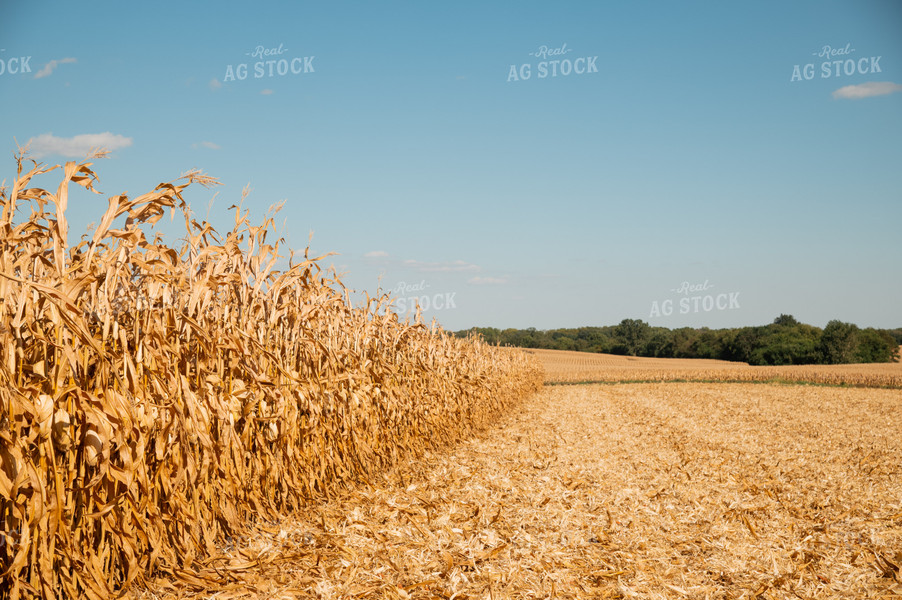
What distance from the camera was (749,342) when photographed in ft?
277

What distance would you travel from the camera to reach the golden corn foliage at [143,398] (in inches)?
112

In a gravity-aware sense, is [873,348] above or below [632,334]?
below

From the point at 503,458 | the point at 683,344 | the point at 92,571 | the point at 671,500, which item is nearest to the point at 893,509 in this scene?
the point at 671,500

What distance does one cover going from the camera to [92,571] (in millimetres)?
3092

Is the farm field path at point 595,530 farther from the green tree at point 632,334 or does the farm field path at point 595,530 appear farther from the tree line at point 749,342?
the green tree at point 632,334

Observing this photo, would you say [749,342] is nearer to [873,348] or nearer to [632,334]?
[873,348]

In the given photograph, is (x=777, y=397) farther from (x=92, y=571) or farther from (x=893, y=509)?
(x=92, y=571)

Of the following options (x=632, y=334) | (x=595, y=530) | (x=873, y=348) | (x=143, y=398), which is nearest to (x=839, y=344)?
(x=873, y=348)

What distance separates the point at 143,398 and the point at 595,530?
4241 mm

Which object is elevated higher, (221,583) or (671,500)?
(221,583)

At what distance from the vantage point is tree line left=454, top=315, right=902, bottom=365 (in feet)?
250

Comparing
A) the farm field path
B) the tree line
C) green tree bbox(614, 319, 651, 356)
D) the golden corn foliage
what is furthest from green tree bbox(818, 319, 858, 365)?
the golden corn foliage

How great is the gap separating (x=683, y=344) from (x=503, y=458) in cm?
9493

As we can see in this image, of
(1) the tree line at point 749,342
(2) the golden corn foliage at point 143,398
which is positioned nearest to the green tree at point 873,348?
(1) the tree line at point 749,342
